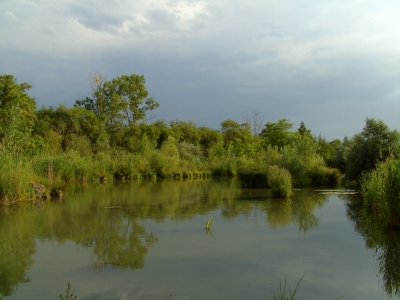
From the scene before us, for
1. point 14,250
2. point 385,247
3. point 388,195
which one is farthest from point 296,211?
point 14,250

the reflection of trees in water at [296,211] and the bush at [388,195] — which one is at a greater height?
the bush at [388,195]

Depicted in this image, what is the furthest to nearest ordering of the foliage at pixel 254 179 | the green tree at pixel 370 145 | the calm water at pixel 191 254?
1. the foliage at pixel 254 179
2. the green tree at pixel 370 145
3. the calm water at pixel 191 254

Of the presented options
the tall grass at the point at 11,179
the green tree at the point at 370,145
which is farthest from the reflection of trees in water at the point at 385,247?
the tall grass at the point at 11,179

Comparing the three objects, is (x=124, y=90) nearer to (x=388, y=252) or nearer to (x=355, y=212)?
(x=355, y=212)

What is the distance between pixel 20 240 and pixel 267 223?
5.68m

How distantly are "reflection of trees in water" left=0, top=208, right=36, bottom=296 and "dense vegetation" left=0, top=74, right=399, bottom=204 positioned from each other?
2.78m

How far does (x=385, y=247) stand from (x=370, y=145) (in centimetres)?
1209

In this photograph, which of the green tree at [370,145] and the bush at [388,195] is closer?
the bush at [388,195]

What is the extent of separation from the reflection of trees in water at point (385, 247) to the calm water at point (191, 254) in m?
0.02

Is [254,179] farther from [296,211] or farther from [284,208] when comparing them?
[296,211]

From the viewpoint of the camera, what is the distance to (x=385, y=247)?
7383mm

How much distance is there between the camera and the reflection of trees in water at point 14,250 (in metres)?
5.52

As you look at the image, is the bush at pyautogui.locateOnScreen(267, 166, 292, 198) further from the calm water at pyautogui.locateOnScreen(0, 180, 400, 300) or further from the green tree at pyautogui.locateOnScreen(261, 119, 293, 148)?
the green tree at pyautogui.locateOnScreen(261, 119, 293, 148)

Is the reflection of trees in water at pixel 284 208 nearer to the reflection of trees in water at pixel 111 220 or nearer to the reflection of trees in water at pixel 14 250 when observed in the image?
the reflection of trees in water at pixel 111 220
